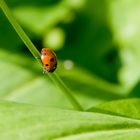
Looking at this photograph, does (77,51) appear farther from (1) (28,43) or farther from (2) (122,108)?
(1) (28,43)

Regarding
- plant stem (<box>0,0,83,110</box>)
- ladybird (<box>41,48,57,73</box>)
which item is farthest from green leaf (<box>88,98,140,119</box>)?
ladybird (<box>41,48,57,73</box>)

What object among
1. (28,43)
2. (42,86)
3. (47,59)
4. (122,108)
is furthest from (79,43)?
(28,43)

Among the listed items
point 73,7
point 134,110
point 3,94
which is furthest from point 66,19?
point 134,110

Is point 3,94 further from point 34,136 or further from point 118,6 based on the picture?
point 34,136

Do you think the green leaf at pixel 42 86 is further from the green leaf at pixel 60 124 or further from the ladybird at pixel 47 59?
the green leaf at pixel 60 124

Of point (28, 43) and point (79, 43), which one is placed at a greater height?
point (28, 43)
